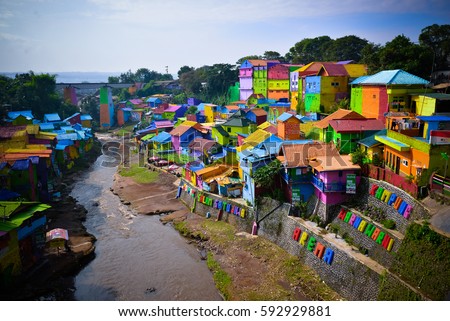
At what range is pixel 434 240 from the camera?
997 cm

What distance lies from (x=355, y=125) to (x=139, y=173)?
16.6 m

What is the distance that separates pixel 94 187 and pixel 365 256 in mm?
19266

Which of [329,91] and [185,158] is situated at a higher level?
[329,91]

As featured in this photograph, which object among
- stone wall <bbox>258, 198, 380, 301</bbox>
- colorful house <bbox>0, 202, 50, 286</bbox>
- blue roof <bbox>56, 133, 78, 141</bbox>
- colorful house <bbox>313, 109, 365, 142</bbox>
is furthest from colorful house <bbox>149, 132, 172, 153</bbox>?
colorful house <bbox>0, 202, 50, 286</bbox>

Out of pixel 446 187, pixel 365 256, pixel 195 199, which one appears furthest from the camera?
pixel 195 199

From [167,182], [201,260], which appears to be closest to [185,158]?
[167,182]

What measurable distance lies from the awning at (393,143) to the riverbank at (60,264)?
12120 millimetres

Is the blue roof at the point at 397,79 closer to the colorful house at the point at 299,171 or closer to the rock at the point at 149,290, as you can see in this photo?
the colorful house at the point at 299,171

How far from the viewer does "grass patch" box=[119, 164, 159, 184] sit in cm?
2600

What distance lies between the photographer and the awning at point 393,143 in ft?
41.7

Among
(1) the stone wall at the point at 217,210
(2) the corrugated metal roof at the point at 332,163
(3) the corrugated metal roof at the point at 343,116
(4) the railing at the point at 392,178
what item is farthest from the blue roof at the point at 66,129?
(4) the railing at the point at 392,178

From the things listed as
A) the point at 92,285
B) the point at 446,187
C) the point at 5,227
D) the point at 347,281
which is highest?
the point at 446,187

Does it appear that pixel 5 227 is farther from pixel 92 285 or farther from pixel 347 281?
pixel 347 281

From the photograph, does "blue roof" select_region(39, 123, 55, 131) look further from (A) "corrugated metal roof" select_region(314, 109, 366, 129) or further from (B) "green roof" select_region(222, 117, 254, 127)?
(A) "corrugated metal roof" select_region(314, 109, 366, 129)
